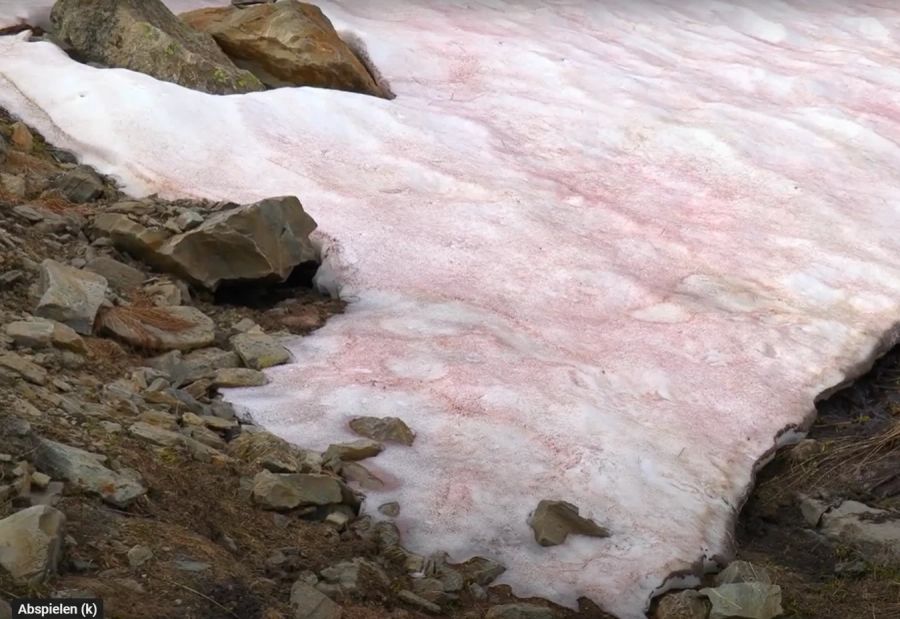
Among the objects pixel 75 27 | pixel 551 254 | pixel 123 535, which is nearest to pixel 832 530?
pixel 551 254

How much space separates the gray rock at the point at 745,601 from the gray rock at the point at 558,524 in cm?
58

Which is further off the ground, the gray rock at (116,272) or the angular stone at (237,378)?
the gray rock at (116,272)

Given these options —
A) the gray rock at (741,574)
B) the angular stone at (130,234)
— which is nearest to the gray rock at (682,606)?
the gray rock at (741,574)

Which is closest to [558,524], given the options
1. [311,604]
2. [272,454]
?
[272,454]

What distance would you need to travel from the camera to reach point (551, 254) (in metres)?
8.35

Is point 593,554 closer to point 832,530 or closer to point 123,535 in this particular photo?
point 832,530

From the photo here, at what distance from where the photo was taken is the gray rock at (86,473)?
4.68 m

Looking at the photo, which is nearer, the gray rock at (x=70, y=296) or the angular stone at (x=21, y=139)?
the gray rock at (x=70, y=296)

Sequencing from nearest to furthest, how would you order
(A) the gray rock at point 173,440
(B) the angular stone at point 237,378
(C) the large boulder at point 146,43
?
1. (A) the gray rock at point 173,440
2. (B) the angular stone at point 237,378
3. (C) the large boulder at point 146,43

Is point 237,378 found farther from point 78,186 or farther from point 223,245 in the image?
Result: point 78,186

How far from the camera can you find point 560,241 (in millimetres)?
8516

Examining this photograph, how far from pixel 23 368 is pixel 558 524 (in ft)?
7.50

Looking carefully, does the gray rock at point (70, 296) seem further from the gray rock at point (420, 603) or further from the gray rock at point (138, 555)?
the gray rock at point (420, 603)

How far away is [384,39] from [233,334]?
5001 mm
